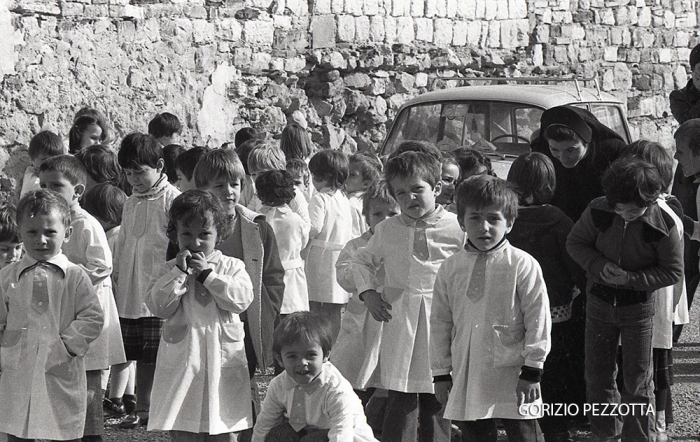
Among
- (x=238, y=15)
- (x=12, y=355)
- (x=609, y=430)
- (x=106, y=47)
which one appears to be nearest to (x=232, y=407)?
(x=12, y=355)

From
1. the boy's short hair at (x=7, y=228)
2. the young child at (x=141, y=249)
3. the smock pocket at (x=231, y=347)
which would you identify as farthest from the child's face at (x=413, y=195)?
the boy's short hair at (x=7, y=228)

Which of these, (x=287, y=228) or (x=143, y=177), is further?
(x=287, y=228)

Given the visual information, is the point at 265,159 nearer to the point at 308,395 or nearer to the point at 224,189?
the point at 224,189

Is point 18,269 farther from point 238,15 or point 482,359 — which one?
point 238,15

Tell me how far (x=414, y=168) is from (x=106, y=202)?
196cm

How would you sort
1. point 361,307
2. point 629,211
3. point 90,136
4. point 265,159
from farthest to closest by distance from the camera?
point 90,136 < point 265,159 < point 361,307 < point 629,211

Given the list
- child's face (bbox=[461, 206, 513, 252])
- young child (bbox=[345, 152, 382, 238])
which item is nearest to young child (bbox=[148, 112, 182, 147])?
young child (bbox=[345, 152, 382, 238])

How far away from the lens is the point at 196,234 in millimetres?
4426

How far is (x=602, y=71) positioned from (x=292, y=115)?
542cm

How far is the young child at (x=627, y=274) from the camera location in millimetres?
4730

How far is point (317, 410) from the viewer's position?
4074 mm

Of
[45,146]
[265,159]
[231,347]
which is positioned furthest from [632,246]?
[45,146]

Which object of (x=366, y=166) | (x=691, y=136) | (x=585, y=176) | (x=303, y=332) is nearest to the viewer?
(x=303, y=332)

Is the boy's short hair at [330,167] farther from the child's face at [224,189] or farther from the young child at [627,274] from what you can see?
the young child at [627,274]
